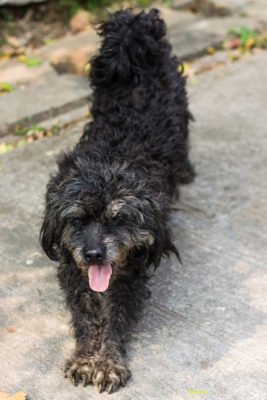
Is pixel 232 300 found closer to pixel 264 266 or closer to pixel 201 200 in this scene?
pixel 264 266

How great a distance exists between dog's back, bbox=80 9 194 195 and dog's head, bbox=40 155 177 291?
59 centimetres

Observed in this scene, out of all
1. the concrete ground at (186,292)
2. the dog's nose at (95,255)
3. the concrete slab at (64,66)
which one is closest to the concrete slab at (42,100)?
the concrete slab at (64,66)

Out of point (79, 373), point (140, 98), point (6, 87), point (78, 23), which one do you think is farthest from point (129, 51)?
point (78, 23)

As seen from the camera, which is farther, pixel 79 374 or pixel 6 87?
pixel 6 87

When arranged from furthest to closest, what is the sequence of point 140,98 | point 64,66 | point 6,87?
point 64,66 → point 6,87 → point 140,98

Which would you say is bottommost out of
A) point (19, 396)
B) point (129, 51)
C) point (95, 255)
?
point (19, 396)

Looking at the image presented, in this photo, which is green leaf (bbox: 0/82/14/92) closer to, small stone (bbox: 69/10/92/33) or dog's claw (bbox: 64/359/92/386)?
small stone (bbox: 69/10/92/33)

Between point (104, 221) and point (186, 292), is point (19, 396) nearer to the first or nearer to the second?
point (104, 221)

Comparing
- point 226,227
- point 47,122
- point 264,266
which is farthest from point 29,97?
point 264,266

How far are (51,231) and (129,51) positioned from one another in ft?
5.68

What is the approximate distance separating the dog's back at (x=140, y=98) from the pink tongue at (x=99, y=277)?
87 cm

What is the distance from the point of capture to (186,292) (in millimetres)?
3750

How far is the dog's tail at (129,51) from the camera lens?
438 cm

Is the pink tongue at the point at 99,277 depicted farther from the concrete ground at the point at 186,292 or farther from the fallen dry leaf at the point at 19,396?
the fallen dry leaf at the point at 19,396
